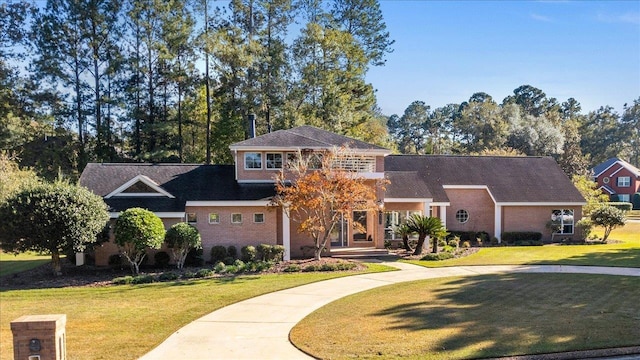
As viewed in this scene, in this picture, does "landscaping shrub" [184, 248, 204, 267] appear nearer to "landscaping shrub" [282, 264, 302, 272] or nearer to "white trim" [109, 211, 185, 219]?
"white trim" [109, 211, 185, 219]

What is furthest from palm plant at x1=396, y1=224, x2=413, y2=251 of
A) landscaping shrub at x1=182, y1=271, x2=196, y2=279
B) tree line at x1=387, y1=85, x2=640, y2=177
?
tree line at x1=387, y1=85, x2=640, y2=177

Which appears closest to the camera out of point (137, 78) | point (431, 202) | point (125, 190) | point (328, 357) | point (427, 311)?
point (328, 357)

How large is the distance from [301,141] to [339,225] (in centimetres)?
530

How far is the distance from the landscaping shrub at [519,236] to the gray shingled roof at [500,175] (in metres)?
2.11

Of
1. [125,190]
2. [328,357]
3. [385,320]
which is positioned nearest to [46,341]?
[328,357]

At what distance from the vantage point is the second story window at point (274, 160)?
972 inches

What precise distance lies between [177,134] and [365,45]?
20.8 meters

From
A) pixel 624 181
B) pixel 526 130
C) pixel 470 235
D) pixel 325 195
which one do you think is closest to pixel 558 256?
pixel 470 235

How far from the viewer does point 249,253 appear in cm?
2170

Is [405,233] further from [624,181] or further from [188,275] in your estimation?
[624,181]

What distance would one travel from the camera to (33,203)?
713 inches

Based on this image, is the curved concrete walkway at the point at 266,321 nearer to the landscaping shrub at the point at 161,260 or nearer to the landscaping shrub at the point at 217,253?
the landscaping shrub at the point at 217,253

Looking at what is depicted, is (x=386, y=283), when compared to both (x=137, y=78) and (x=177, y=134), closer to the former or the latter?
(x=177, y=134)

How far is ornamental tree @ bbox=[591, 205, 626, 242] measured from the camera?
91.9 feet
